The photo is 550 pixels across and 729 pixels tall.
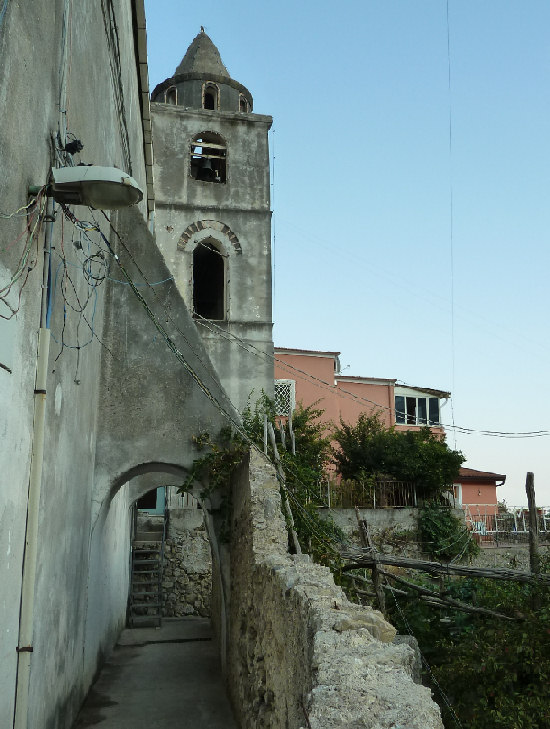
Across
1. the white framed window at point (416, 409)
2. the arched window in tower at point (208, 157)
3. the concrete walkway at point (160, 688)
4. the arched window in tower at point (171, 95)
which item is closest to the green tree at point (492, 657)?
the concrete walkway at point (160, 688)

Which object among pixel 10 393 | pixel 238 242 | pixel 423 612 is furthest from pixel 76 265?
pixel 238 242

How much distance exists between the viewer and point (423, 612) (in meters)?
12.1

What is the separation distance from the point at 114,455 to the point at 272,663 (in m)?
5.13

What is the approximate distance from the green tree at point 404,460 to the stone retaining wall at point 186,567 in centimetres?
622

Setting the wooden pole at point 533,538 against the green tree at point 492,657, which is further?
the wooden pole at point 533,538

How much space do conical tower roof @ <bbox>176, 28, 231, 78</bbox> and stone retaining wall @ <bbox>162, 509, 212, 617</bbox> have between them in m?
14.4

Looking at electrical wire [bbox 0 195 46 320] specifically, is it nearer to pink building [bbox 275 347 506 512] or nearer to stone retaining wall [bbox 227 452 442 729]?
stone retaining wall [bbox 227 452 442 729]

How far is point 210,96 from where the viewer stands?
2400 cm

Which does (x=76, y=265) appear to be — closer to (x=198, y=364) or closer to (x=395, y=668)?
(x=198, y=364)

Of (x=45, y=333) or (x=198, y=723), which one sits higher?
(x=45, y=333)

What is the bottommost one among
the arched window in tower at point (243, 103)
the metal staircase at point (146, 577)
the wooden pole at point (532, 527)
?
A: the metal staircase at point (146, 577)

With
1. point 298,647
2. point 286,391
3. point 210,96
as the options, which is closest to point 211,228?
point 210,96

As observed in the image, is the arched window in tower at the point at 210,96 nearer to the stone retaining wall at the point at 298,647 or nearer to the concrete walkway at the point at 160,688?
the concrete walkway at the point at 160,688

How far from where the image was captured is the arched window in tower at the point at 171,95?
946 inches
